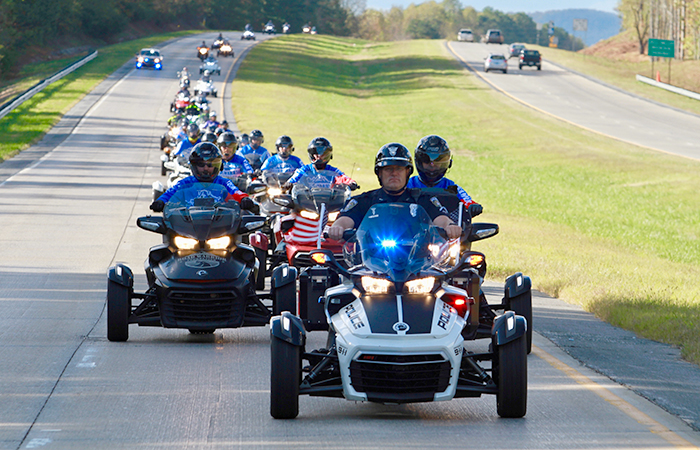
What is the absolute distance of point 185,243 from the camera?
1034 centimetres

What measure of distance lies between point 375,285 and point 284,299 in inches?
125

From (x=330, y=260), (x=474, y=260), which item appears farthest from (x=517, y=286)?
(x=330, y=260)

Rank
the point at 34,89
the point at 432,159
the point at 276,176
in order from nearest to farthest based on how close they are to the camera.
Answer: the point at 432,159, the point at 276,176, the point at 34,89

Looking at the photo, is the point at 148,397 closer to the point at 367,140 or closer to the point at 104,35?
the point at 367,140

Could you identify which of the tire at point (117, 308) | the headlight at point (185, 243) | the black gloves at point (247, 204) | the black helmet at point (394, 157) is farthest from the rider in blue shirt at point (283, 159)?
the black helmet at point (394, 157)

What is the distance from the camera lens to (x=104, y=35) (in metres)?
128

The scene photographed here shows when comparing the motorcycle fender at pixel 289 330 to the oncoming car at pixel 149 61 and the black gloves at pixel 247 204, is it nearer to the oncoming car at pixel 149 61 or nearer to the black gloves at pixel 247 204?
the black gloves at pixel 247 204

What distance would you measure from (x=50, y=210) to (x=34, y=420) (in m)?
17.5

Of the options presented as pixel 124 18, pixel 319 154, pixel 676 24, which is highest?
pixel 676 24

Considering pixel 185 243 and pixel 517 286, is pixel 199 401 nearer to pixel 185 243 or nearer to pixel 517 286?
pixel 185 243

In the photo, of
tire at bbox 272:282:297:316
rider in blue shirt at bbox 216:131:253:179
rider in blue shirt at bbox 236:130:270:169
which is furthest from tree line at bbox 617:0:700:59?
tire at bbox 272:282:297:316

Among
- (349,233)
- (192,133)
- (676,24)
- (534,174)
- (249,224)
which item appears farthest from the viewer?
(676,24)

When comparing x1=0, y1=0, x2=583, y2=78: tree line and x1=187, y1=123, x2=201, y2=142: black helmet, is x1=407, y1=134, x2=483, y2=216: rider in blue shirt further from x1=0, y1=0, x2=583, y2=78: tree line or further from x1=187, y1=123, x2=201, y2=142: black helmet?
x1=0, y1=0, x2=583, y2=78: tree line

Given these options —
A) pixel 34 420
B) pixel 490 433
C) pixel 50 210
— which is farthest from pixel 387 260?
pixel 50 210
